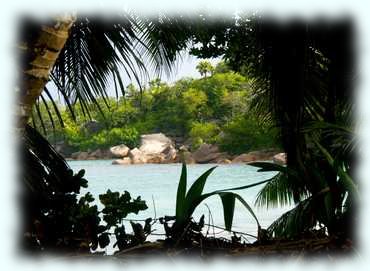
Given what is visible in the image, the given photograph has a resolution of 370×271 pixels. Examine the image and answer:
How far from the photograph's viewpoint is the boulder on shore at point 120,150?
1242 inches

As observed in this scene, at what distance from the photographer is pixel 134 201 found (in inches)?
53.5

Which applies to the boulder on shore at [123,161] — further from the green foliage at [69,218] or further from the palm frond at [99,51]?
the green foliage at [69,218]

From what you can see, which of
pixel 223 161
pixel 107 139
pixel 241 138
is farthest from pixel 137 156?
pixel 241 138

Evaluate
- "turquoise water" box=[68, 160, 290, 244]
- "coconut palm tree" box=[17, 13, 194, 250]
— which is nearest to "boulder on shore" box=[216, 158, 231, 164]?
"turquoise water" box=[68, 160, 290, 244]

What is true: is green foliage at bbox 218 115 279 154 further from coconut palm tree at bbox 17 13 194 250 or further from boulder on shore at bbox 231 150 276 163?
coconut palm tree at bbox 17 13 194 250

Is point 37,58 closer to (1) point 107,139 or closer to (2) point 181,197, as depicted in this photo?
(2) point 181,197

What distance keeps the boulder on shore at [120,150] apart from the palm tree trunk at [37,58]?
3047 centimetres

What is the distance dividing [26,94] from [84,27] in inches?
58.4

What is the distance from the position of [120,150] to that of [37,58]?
30.8 m

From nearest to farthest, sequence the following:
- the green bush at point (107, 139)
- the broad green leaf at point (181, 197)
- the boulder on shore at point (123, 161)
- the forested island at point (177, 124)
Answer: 1. the broad green leaf at point (181, 197)
2. the forested island at point (177, 124)
3. the boulder on shore at point (123, 161)
4. the green bush at point (107, 139)

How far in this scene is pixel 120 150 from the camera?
31.7 m

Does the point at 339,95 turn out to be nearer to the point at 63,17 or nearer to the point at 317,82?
the point at 317,82

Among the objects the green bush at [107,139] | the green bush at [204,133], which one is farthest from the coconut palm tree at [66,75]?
the green bush at [107,139]

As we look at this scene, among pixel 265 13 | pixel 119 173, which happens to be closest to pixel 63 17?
pixel 265 13
